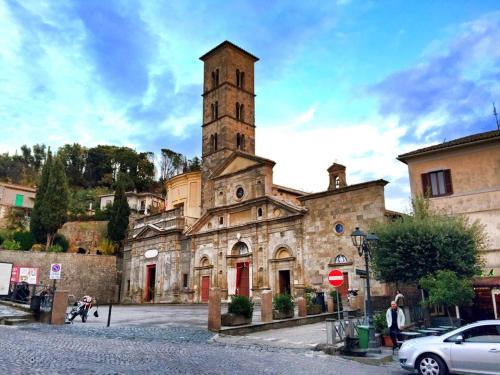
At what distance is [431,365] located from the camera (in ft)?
30.5

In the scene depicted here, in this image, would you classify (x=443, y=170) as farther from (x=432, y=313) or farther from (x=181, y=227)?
(x=181, y=227)

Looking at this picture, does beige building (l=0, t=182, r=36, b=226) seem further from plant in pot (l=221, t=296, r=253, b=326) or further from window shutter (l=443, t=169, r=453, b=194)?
window shutter (l=443, t=169, r=453, b=194)

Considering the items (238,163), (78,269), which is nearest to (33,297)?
(238,163)

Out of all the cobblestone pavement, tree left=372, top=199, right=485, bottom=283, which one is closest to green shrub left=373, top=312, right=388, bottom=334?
the cobblestone pavement

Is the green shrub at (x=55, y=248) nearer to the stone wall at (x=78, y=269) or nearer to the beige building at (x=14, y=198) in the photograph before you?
the stone wall at (x=78, y=269)

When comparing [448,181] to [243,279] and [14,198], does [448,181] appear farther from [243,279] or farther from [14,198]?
[14,198]

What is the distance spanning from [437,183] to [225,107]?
22151 mm

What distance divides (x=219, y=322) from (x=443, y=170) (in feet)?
49.6

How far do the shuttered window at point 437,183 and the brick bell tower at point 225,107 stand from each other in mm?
19470

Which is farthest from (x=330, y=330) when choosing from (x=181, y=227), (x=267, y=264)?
(x=181, y=227)

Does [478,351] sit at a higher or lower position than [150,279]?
Answer: lower

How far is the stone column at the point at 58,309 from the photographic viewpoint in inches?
729

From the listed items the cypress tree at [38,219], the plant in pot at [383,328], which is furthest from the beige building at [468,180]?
the cypress tree at [38,219]

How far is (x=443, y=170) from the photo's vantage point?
76.5 ft
